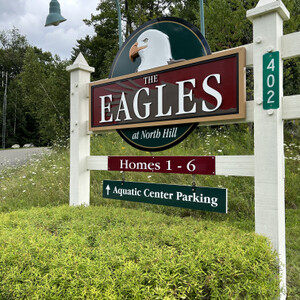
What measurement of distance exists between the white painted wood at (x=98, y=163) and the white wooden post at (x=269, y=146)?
195cm

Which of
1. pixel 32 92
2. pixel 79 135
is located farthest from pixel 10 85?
pixel 79 135

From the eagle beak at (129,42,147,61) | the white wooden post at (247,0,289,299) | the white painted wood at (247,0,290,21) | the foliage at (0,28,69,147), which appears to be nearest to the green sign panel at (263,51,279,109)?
the white wooden post at (247,0,289,299)

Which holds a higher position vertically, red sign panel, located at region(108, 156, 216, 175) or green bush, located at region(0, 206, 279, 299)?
red sign panel, located at region(108, 156, 216, 175)

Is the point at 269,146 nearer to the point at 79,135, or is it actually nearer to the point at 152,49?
the point at 152,49

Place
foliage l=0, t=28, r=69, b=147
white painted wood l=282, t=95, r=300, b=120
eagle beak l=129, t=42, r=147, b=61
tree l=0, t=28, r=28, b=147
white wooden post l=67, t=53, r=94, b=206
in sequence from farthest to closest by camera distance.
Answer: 1. tree l=0, t=28, r=28, b=147
2. foliage l=0, t=28, r=69, b=147
3. white wooden post l=67, t=53, r=94, b=206
4. eagle beak l=129, t=42, r=147, b=61
5. white painted wood l=282, t=95, r=300, b=120

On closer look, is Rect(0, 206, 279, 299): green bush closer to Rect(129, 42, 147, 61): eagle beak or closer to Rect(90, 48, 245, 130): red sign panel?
Rect(90, 48, 245, 130): red sign panel

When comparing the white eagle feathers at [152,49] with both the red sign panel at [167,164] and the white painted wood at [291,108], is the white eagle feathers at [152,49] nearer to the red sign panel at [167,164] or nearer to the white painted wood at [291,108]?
the red sign panel at [167,164]

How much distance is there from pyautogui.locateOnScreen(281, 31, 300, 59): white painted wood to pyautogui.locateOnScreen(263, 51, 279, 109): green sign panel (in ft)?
0.30

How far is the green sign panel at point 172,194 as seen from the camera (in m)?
2.67

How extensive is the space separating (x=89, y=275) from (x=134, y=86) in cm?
235

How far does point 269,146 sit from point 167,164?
3.54ft

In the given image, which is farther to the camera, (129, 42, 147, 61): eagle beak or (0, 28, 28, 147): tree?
(0, 28, 28, 147): tree

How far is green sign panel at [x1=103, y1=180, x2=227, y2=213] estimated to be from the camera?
105 inches

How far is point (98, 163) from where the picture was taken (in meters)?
3.81
